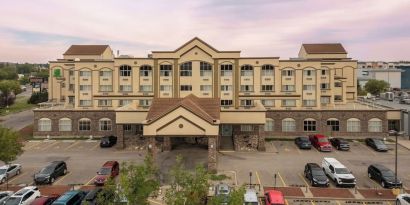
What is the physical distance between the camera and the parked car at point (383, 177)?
32812 mm

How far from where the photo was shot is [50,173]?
35.2 meters

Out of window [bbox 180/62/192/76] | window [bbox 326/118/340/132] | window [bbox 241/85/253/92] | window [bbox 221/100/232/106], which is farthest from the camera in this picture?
window [bbox 241/85/253/92]

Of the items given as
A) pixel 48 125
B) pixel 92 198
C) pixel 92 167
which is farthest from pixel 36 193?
pixel 48 125

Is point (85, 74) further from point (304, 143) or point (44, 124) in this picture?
point (304, 143)

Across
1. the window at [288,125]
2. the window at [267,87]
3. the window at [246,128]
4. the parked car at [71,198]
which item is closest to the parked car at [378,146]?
the window at [288,125]

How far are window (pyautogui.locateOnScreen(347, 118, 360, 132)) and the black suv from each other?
42.1 meters

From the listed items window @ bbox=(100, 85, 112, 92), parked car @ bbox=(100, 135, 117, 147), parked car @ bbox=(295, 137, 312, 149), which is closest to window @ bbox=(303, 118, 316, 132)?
parked car @ bbox=(295, 137, 312, 149)

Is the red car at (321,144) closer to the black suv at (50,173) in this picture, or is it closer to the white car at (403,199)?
the white car at (403,199)

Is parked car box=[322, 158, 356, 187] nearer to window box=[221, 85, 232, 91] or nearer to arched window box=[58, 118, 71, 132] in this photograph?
window box=[221, 85, 232, 91]

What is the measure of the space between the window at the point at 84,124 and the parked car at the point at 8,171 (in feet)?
64.8

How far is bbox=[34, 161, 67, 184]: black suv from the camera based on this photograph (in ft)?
113

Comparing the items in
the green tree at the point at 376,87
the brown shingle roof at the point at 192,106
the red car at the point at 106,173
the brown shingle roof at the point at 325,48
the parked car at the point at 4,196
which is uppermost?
the brown shingle roof at the point at 325,48

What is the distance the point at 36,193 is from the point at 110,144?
21077mm

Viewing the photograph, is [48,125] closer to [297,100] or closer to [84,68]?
[84,68]
